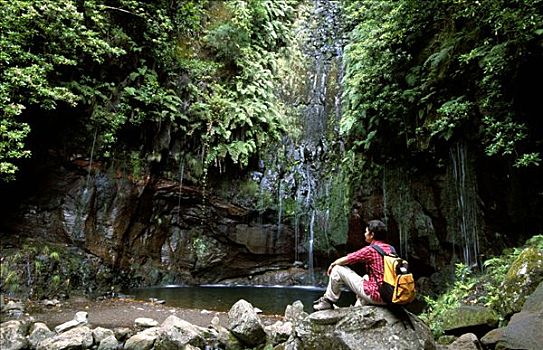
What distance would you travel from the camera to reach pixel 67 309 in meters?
7.83

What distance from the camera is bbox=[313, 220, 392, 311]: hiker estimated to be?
13.4 ft

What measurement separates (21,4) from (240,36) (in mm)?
7637

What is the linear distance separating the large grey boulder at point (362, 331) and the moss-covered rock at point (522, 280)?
1434 mm

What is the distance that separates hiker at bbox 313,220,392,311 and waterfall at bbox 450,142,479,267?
18.6 ft

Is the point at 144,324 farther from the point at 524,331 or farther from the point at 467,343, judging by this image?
the point at 524,331

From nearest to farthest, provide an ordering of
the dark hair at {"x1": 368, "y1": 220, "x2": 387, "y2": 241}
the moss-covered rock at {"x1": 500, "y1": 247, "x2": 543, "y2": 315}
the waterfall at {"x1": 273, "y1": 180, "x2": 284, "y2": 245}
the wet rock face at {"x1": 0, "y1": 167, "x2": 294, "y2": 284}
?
1. the dark hair at {"x1": 368, "y1": 220, "x2": 387, "y2": 241}
2. the moss-covered rock at {"x1": 500, "y1": 247, "x2": 543, "y2": 315}
3. the wet rock face at {"x1": 0, "y1": 167, "x2": 294, "y2": 284}
4. the waterfall at {"x1": 273, "y1": 180, "x2": 284, "y2": 245}

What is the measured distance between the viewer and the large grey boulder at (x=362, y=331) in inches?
156

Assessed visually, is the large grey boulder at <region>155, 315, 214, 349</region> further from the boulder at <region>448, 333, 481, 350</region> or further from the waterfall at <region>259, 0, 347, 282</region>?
the waterfall at <region>259, 0, 347, 282</region>

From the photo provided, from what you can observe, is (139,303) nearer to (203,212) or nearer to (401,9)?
(203,212)

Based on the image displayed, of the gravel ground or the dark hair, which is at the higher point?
the dark hair

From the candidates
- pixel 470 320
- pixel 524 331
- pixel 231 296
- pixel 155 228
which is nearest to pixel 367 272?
pixel 524 331

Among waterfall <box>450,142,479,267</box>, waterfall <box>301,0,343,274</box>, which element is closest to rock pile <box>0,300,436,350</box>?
waterfall <box>450,142,479,267</box>

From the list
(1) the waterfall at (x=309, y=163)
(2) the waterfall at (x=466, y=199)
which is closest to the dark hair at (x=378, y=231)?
(2) the waterfall at (x=466, y=199)

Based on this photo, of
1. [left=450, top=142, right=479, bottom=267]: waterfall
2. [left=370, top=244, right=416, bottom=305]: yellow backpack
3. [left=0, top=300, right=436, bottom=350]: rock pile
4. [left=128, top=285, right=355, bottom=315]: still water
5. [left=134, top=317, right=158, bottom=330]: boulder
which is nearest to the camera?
[left=370, top=244, right=416, bottom=305]: yellow backpack
